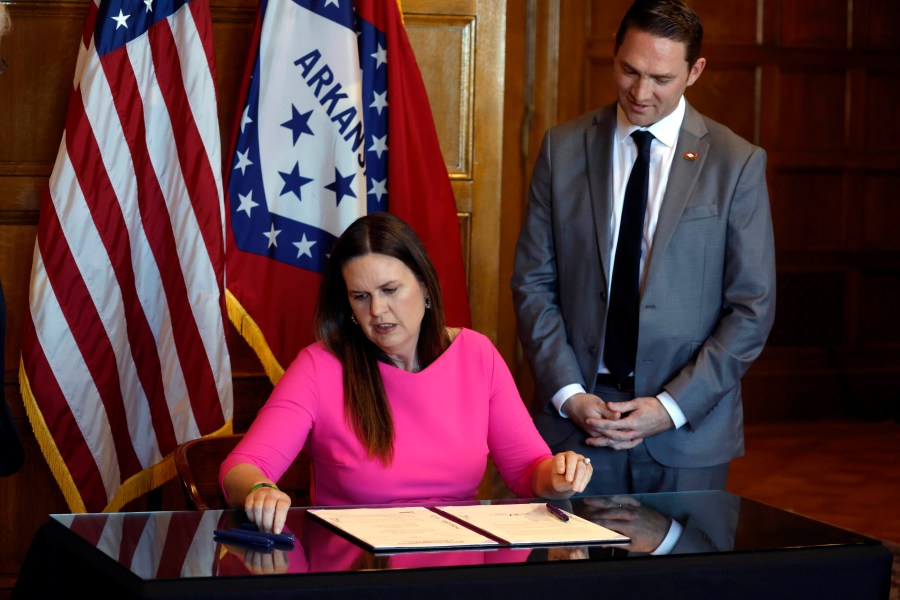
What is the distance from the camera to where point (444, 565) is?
5.96 feet

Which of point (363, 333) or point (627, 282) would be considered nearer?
point (363, 333)

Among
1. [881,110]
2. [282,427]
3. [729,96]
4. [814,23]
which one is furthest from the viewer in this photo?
[881,110]

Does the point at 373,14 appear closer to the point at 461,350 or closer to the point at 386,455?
the point at 461,350

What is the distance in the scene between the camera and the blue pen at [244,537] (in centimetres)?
195

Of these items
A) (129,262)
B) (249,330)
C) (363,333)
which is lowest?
(249,330)

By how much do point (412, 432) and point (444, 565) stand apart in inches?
29.3

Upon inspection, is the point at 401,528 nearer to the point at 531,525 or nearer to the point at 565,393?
the point at 531,525

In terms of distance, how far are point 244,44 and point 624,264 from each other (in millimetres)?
1590

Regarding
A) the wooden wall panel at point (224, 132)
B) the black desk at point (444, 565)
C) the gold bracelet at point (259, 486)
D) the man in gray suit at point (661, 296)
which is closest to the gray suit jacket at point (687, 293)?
the man in gray suit at point (661, 296)

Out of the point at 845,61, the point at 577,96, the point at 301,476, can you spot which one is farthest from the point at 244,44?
the point at 845,61

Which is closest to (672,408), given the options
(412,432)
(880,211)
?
(412,432)

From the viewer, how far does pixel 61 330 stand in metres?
3.51

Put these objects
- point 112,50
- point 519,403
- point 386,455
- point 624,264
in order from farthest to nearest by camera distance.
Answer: point 112,50
point 624,264
point 519,403
point 386,455

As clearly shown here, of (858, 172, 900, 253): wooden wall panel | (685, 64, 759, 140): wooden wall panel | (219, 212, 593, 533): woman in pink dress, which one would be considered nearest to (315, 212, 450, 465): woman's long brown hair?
(219, 212, 593, 533): woman in pink dress
